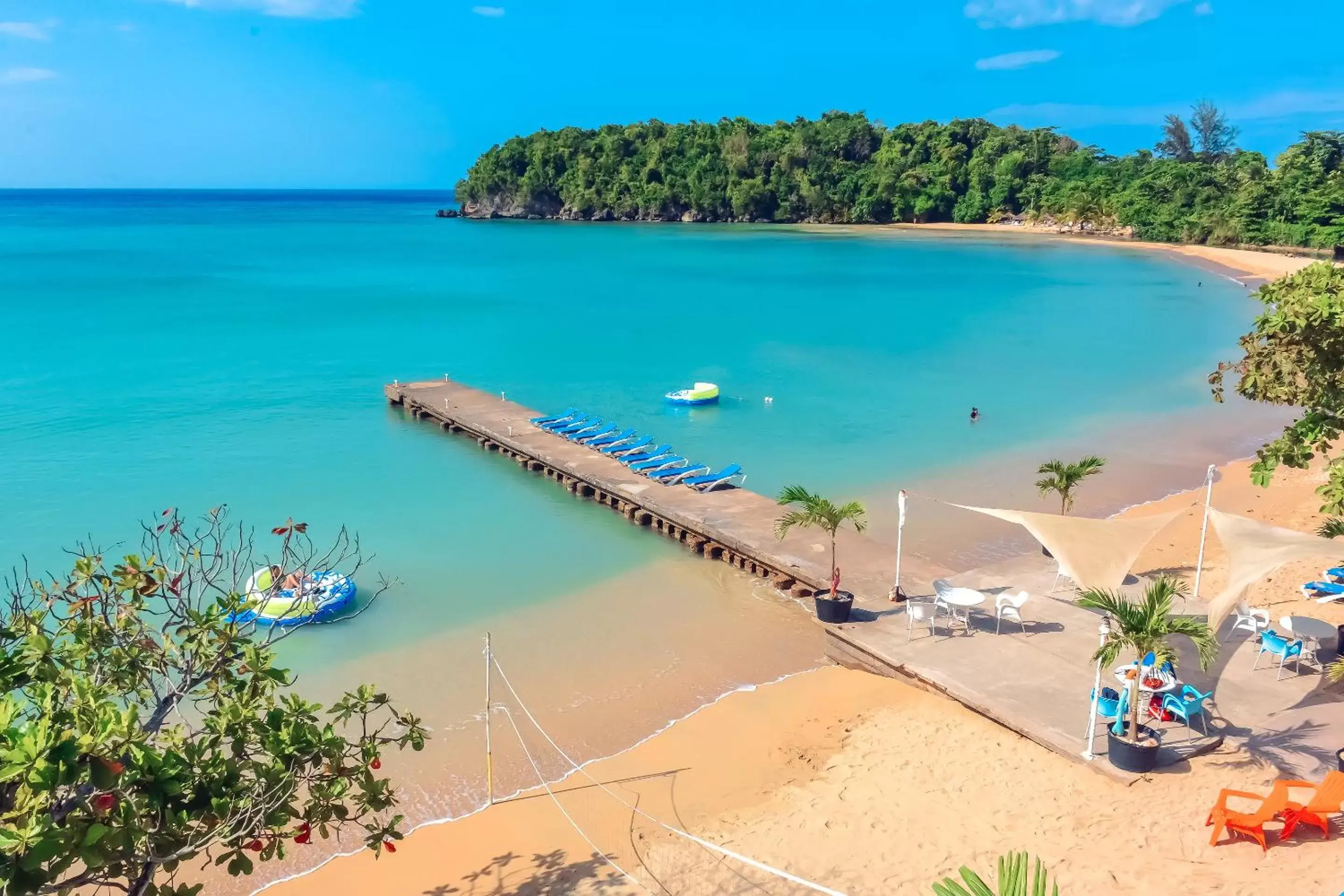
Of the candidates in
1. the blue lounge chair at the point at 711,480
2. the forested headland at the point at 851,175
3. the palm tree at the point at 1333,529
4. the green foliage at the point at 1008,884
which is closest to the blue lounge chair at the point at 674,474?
the blue lounge chair at the point at 711,480

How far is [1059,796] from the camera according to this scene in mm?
9414

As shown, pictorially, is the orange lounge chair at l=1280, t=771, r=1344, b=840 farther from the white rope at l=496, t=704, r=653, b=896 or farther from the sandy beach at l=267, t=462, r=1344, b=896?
the white rope at l=496, t=704, r=653, b=896

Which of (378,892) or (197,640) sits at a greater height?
(197,640)

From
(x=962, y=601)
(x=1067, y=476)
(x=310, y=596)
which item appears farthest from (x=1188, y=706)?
(x=310, y=596)

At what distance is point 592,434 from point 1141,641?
17976 mm

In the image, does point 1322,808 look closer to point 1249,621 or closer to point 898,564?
point 1249,621

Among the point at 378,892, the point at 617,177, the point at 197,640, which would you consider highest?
the point at 617,177

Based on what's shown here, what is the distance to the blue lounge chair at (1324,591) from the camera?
1382 centimetres

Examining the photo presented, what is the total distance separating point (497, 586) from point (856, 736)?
7.82 meters

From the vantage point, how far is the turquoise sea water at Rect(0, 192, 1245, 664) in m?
20.2

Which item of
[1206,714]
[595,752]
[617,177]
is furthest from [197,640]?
[617,177]

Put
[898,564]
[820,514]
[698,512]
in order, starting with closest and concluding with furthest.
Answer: [898,564] → [820,514] → [698,512]

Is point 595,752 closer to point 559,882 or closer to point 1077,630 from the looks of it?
point 559,882

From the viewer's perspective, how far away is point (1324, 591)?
14016 millimetres
